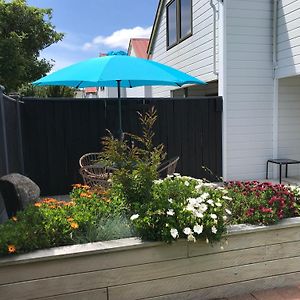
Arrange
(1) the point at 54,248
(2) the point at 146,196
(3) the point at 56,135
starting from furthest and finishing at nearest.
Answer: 1. (3) the point at 56,135
2. (2) the point at 146,196
3. (1) the point at 54,248

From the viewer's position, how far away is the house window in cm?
862

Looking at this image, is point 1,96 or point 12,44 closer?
point 1,96

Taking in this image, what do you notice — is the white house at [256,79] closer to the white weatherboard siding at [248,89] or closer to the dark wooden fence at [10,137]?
the white weatherboard siding at [248,89]

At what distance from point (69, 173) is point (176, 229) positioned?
389 cm

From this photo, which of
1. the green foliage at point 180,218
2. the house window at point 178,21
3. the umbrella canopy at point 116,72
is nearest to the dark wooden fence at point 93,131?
the umbrella canopy at point 116,72

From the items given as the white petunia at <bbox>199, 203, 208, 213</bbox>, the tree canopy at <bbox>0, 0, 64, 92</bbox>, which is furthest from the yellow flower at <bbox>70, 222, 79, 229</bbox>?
the tree canopy at <bbox>0, 0, 64, 92</bbox>

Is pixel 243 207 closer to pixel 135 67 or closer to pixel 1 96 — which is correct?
pixel 135 67

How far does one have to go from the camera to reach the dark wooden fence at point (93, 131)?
5793 millimetres

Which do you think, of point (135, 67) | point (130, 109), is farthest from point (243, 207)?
point (130, 109)

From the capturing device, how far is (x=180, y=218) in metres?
2.47

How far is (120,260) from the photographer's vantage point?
2.32 m

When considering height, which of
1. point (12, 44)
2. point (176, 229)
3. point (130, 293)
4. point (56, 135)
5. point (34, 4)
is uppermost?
point (34, 4)

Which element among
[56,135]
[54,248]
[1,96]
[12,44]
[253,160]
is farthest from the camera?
[12,44]

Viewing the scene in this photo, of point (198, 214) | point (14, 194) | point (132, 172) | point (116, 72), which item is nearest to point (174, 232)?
point (198, 214)
